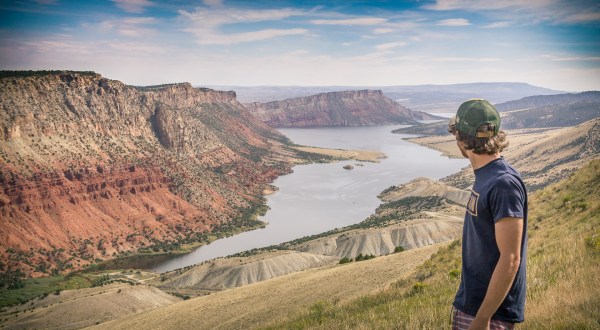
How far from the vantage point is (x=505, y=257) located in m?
4.20

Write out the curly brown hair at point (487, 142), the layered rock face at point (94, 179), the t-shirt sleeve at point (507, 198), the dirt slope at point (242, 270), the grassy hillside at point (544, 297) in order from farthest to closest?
the layered rock face at point (94, 179), the dirt slope at point (242, 270), the grassy hillside at point (544, 297), the curly brown hair at point (487, 142), the t-shirt sleeve at point (507, 198)

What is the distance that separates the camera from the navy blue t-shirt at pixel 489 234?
4.24 meters

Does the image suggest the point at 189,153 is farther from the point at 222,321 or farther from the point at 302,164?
the point at 222,321

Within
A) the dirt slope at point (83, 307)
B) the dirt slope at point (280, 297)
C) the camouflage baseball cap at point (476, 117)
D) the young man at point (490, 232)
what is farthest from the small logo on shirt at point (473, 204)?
the dirt slope at point (83, 307)

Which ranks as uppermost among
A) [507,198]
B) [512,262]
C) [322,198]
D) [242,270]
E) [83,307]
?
[507,198]

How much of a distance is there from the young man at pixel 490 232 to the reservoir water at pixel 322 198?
7618cm

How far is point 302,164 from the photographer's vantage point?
17912cm

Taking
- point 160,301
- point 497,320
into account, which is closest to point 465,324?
point 497,320

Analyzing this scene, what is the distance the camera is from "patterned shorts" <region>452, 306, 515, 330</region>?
4.62 m

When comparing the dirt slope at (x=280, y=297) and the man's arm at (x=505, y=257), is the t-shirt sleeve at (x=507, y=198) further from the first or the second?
the dirt slope at (x=280, y=297)

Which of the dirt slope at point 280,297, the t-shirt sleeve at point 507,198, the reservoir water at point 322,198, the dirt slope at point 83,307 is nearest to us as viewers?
the t-shirt sleeve at point 507,198

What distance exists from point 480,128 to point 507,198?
90cm

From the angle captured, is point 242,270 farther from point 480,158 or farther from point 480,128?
point 480,128

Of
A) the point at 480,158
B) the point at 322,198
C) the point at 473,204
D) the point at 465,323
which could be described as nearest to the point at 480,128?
the point at 480,158
